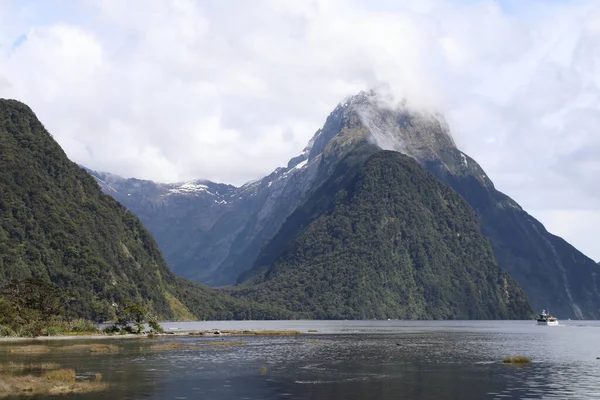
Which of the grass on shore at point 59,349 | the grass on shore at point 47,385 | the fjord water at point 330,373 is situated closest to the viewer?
the grass on shore at point 47,385

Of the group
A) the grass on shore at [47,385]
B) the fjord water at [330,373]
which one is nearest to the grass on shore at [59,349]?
the fjord water at [330,373]

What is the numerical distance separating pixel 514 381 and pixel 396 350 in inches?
2609

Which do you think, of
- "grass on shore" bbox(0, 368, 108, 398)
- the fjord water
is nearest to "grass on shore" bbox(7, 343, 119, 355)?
the fjord water

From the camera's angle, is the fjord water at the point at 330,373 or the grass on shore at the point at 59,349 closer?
the fjord water at the point at 330,373

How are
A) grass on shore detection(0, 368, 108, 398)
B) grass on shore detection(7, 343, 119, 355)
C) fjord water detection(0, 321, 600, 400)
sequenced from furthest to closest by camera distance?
grass on shore detection(7, 343, 119, 355)
fjord water detection(0, 321, 600, 400)
grass on shore detection(0, 368, 108, 398)

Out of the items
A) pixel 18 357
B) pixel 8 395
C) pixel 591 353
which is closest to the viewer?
pixel 8 395

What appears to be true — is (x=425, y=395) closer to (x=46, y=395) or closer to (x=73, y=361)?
(x=46, y=395)

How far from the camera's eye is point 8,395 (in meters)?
81.4

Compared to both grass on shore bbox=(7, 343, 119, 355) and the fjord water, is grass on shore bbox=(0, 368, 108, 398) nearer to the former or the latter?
the fjord water

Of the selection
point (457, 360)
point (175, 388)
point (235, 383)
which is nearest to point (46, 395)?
point (175, 388)

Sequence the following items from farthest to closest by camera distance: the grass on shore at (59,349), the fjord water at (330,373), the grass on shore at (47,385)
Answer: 1. the grass on shore at (59,349)
2. the fjord water at (330,373)
3. the grass on shore at (47,385)

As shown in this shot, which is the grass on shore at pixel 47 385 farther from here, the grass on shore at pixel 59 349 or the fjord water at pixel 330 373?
the grass on shore at pixel 59 349

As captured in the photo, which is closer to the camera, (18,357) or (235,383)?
(235,383)

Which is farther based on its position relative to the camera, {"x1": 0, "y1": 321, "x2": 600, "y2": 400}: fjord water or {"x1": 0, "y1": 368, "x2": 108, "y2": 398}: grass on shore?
{"x1": 0, "y1": 321, "x2": 600, "y2": 400}: fjord water
